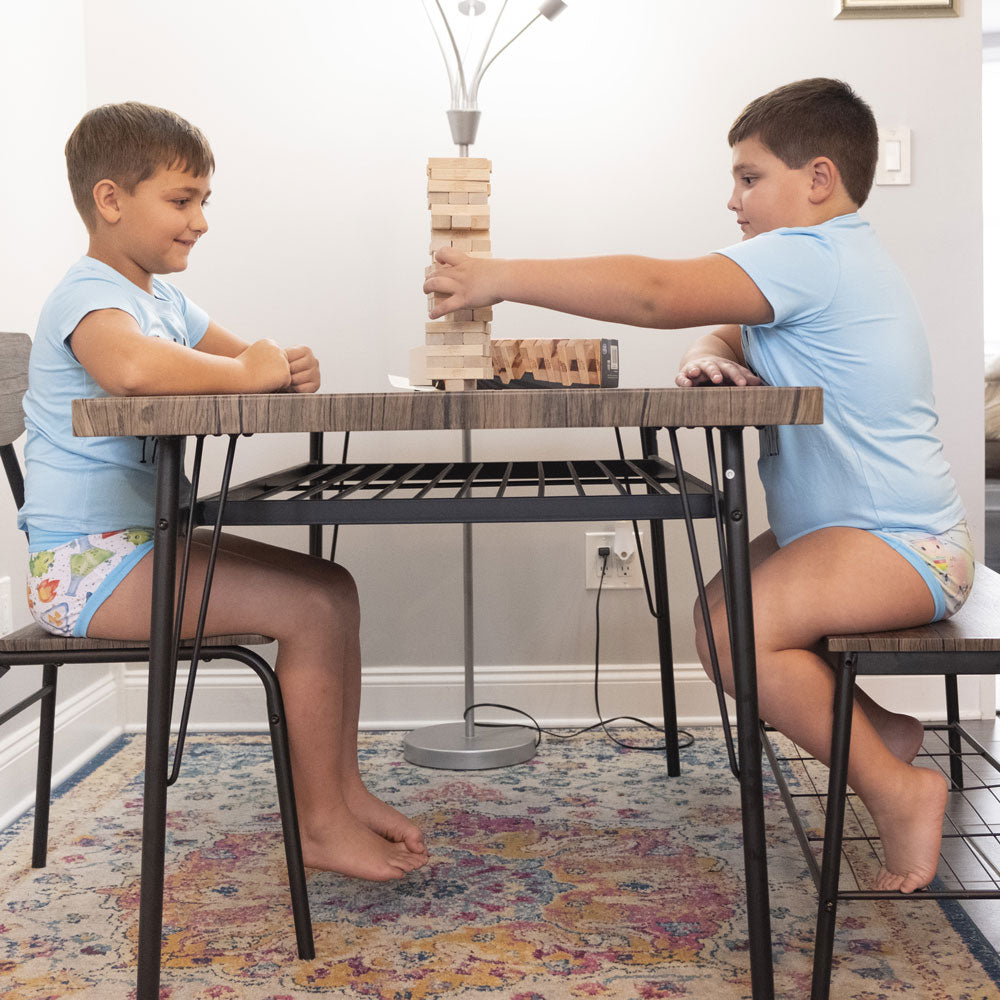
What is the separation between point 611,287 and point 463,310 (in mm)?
178

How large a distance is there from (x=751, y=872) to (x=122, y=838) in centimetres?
108

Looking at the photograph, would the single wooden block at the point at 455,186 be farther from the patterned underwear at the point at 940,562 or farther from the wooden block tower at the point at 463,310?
the patterned underwear at the point at 940,562

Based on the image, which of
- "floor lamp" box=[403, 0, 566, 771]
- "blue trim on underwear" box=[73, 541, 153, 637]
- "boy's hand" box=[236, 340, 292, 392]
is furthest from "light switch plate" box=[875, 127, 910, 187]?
"blue trim on underwear" box=[73, 541, 153, 637]

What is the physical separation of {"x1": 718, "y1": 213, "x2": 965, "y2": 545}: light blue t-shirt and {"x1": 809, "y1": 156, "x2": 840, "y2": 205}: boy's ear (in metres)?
0.07

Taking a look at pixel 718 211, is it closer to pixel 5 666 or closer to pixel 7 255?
pixel 7 255

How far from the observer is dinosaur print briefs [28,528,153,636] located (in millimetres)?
1349

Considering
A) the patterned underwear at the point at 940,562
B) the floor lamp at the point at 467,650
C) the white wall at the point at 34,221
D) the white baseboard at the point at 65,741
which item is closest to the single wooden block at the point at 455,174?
the patterned underwear at the point at 940,562

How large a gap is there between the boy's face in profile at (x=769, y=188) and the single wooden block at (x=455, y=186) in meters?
0.38

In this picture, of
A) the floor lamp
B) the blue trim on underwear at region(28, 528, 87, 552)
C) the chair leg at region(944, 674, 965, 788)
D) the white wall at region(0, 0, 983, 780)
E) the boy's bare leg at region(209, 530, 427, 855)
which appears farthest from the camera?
the white wall at region(0, 0, 983, 780)

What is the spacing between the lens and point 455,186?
1314 mm

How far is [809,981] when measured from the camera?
1.31 meters

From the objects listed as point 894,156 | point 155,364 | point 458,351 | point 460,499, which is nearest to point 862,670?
point 460,499

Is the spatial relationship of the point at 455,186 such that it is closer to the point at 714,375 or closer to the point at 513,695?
the point at 714,375

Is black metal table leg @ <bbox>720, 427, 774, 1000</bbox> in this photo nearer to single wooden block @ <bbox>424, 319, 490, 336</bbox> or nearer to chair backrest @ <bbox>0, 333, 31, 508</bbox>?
single wooden block @ <bbox>424, 319, 490, 336</bbox>
